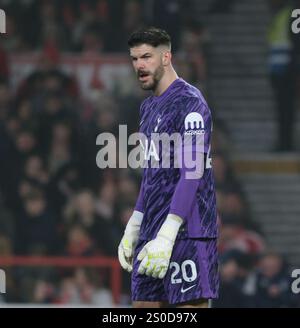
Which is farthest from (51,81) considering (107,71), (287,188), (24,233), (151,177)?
(151,177)

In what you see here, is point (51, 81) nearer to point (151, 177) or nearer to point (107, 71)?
point (107, 71)

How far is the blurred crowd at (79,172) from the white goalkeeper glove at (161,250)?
434 centimetres

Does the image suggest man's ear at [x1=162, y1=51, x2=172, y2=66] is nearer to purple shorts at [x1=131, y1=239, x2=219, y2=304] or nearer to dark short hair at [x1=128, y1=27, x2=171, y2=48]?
dark short hair at [x1=128, y1=27, x2=171, y2=48]

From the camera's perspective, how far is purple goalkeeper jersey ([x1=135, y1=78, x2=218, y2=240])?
6.12 m

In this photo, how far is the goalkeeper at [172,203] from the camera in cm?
611

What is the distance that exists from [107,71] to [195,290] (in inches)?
257

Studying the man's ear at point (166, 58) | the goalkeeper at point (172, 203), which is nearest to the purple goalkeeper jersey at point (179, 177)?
the goalkeeper at point (172, 203)

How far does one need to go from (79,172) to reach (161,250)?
587cm

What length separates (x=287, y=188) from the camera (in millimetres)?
12719

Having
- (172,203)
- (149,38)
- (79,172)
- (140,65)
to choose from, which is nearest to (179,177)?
(172,203)

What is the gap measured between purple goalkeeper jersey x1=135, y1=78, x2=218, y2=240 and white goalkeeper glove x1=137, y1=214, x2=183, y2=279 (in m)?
0.06

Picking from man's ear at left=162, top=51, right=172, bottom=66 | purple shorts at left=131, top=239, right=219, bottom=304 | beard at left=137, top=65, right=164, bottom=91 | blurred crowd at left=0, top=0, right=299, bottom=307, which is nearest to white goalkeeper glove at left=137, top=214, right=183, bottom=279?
purple shorts at left=131, top=239, right=219, bottom=304

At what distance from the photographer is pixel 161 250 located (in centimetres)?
603

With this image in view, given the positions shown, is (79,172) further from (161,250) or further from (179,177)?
(161,250)
